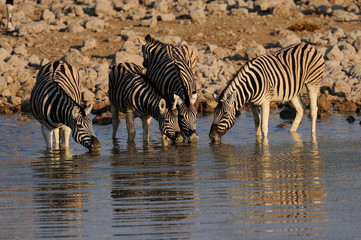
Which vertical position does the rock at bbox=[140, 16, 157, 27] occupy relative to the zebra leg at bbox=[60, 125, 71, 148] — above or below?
above

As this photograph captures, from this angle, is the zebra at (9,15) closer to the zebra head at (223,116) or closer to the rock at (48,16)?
the rock at (48,16)

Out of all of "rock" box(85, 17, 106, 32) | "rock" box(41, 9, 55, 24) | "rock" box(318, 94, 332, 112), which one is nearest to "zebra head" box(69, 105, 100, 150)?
"rock" box(318, 94, 332, 112)

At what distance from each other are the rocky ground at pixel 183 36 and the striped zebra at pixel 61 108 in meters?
7.09

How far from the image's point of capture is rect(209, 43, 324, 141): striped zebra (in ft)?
49.0

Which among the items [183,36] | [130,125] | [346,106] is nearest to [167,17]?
[183,36]

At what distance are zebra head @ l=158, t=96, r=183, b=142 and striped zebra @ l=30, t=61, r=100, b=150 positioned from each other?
1.48 metres

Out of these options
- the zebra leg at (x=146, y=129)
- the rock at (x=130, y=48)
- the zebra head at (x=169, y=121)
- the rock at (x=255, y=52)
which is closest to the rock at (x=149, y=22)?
the rock at (x=130, y=48)

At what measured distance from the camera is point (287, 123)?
712 inches

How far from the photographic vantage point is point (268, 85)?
15.4m

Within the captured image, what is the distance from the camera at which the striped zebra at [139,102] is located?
14586mm

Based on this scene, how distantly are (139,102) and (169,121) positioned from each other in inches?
31.0

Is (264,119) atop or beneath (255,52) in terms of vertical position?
beneath

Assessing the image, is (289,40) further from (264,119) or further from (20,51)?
(264,119)

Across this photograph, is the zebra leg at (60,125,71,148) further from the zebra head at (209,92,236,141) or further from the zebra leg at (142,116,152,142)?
the zebra head at (209,92,236,141)
